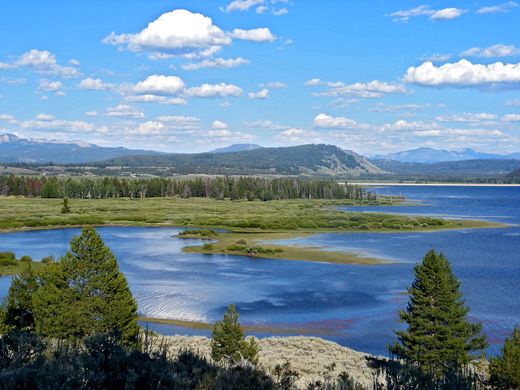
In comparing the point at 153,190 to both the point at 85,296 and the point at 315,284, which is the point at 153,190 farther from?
the point at 85,296

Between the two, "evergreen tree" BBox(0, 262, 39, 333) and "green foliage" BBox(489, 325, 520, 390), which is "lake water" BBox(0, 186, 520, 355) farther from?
"green foliage" BBox(489, 325, 520, 390)

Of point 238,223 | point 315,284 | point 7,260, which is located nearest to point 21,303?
point 315,284

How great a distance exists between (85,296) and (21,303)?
10.1 ft

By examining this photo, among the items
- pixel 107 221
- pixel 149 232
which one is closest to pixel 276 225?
pixel 149 232

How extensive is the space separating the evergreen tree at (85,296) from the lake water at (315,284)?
890 centimetres

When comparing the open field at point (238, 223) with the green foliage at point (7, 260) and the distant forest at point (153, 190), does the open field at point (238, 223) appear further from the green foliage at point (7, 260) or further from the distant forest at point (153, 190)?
the distant forest at point (153, 190)

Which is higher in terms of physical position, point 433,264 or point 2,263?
point 433,264

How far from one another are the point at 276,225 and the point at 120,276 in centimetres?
6970

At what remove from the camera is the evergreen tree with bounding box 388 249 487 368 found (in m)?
25.2

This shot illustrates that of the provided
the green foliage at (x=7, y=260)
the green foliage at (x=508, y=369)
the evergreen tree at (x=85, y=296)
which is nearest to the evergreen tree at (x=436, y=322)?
the green foliage at (x=508, y=369)

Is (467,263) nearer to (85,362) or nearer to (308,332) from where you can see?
(308,332)

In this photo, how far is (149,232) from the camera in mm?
95938

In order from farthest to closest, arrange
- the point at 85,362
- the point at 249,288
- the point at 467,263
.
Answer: the point at 467,263 → the point at 249,288 → the point at 85,362

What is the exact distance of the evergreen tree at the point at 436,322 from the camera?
25203mm
